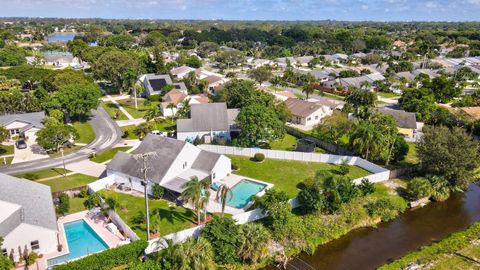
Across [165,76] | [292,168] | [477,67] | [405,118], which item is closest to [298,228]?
[292,168]

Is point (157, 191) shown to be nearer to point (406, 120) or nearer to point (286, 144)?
point (286, 144)

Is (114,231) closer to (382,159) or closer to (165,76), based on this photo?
(382,159)

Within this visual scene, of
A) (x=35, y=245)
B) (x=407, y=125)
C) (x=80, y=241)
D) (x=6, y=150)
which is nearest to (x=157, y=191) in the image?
(x=80, y=241)

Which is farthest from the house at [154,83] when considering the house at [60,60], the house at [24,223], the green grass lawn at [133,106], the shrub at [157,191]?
the house at [60,60]

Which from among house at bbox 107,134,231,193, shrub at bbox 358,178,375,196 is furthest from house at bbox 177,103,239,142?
shrub at bbox 358,178,375,196

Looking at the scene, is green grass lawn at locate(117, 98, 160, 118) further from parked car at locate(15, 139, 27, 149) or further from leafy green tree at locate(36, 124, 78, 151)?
leafy green tree at locate(36, 124, 78, 151)

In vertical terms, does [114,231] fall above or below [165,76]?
below
